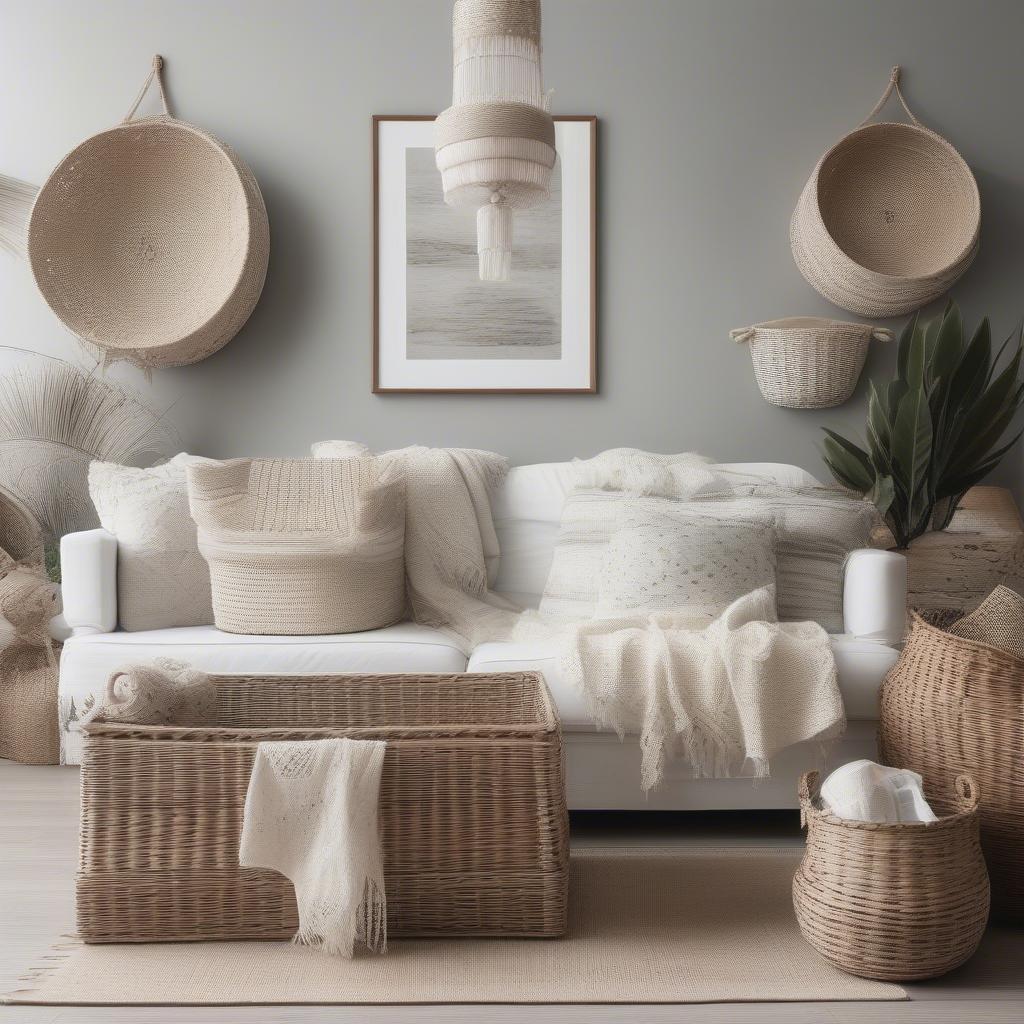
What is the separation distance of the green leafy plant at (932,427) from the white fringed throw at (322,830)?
5.90ft

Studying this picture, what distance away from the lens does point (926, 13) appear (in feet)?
11.3

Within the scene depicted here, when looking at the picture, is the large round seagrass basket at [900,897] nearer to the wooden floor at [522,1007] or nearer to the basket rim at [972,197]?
the wooden floor at [522,1007]

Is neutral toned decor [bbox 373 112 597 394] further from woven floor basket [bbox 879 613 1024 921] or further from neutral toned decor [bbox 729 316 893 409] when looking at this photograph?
woven floor basket [bbox 879 613 1024 921]

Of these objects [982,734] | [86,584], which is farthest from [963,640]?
[86,584]

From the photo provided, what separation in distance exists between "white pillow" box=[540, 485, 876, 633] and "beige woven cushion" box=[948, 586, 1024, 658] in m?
0.59

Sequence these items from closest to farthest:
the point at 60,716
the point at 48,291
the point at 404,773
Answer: the point at 404,773 < the point at 60,716 < the point at 48,291

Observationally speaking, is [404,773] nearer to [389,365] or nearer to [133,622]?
[133,622]

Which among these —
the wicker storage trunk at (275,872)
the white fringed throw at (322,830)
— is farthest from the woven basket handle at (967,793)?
the white fringed throw at (322,830)

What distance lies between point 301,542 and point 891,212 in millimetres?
2074

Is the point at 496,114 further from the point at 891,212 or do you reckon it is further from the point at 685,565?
the point at 891,212

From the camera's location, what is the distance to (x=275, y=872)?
189cm

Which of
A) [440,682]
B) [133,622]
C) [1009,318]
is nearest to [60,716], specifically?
[133,622]

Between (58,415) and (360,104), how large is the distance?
135 centimetres

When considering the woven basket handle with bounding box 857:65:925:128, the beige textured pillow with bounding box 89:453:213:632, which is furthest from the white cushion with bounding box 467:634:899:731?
the woven basket handle with bounding box 857:65:925:128
